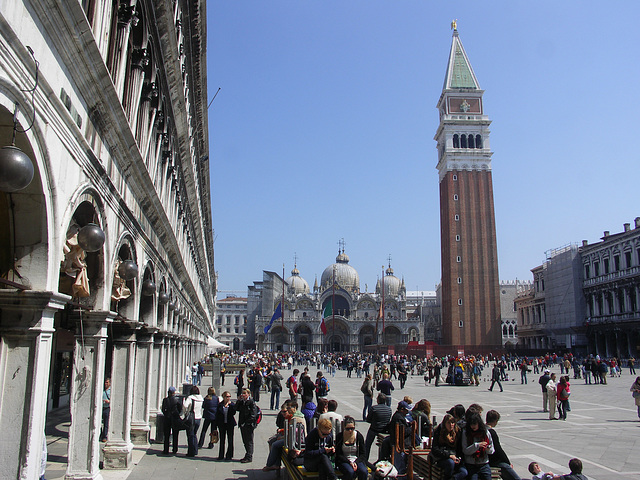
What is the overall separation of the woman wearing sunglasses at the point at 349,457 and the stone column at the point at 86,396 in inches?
140

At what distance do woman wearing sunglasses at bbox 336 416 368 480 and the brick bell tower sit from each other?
6582 cm

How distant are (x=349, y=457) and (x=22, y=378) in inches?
168

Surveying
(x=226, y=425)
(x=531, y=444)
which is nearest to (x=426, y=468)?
(x=226, y=425)

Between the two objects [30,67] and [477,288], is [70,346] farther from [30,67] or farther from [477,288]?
[477,288]

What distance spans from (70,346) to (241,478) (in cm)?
956

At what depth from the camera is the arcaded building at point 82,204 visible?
205 inches

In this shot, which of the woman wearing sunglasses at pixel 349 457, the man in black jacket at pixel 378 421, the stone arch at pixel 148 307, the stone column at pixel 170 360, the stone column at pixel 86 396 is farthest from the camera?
the stone column at pixel 170 360

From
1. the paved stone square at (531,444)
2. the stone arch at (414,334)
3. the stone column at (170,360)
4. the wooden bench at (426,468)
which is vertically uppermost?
the stone arch at (414,334)

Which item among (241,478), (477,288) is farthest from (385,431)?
(477,288)

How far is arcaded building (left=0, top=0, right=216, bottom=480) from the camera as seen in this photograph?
5.22m

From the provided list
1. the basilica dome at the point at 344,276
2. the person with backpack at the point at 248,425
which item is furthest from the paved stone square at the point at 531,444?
the basilica dome at the point at 344,276

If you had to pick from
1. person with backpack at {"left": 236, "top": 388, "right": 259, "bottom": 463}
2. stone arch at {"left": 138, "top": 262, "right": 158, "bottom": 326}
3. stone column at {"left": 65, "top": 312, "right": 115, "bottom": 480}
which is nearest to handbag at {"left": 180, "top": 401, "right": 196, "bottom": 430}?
person with backpack at {"left": 236, "top": 388, "right": 259, "bottom": 463}

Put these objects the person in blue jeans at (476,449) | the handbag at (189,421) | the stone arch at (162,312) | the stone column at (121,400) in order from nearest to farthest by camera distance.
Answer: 1. the person in blue jeans at (476,449)
2. the stone column at (121,400)
3. the handbag at (189,421)
4. the stone arch at (162,312)

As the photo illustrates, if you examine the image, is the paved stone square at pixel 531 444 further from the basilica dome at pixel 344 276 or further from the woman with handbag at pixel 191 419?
the basilica dome at pixel 344 276
